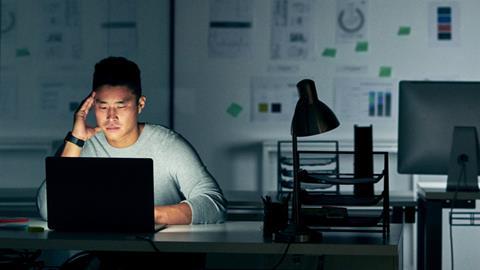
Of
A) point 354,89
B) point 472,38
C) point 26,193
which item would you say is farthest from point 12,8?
point 472,38

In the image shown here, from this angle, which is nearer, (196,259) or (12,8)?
(196,259)

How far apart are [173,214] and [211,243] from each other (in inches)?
16.1

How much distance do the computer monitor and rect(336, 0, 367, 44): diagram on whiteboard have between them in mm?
1772

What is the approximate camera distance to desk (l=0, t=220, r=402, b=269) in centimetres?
244

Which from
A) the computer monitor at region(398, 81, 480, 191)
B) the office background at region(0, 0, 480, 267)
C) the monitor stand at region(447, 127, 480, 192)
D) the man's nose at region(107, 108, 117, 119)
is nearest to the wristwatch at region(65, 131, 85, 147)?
the man's nose at region(107, 108, 117, 119)

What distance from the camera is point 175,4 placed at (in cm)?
569

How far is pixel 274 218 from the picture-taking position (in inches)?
104

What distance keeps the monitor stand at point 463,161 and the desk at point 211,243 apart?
1269 millimetres

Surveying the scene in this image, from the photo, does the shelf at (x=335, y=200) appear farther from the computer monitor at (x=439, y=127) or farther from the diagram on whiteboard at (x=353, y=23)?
the diagram on whiteboard at (x=353, y=23)

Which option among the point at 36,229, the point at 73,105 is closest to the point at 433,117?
the point at 73,105

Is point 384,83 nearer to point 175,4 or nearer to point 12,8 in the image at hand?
point 175,4

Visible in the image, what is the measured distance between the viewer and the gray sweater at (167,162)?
312cm

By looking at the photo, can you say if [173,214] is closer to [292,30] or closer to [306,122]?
[306,122]

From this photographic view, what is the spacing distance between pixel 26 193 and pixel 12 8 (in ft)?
2.55
